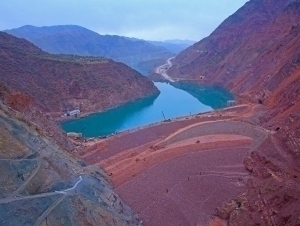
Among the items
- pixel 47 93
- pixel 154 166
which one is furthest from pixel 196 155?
pixel 47 93

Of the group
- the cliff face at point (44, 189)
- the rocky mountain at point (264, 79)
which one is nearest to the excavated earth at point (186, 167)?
the rocky mountain at point (264, 79)

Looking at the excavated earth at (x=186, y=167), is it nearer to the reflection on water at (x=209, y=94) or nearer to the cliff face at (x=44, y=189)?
the cliff face at (x=44, y=189)

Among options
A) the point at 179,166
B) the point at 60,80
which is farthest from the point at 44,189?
the point at 60,80

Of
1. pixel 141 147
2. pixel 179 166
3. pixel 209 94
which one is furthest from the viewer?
pixel 209 94

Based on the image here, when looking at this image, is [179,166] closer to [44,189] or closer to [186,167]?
[186,167]

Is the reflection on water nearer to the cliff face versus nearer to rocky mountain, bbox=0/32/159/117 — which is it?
rocky mountain, bbox=0/32/159/117

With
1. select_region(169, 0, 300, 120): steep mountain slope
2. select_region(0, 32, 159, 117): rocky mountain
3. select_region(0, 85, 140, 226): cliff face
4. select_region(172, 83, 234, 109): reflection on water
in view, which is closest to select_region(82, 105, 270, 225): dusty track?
select_region(0, 85, 140, 226): cliff face
